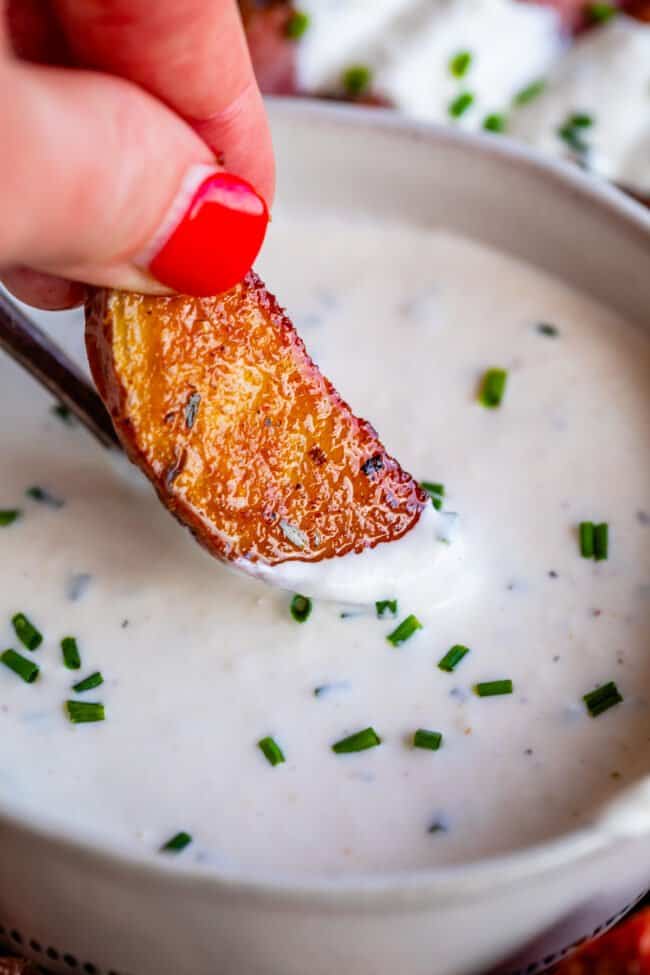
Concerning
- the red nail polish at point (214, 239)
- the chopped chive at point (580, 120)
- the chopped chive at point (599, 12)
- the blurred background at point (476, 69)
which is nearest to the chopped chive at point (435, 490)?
the red nail polish at point (214, 239)

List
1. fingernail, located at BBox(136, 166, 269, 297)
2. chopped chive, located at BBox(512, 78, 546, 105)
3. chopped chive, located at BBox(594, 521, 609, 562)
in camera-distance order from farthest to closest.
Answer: chopped chive, located at BBox(512, 78, 546, 105) → chopped chive, located at BBox(594, 521, 609, 562) → fingernail, located at BBox(136, 166, 269, 297)

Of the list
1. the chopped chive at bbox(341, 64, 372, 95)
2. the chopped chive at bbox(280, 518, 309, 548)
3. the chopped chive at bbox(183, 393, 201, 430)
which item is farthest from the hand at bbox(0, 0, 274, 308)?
the chopped chive at bbox(341, 64, 372, 95)

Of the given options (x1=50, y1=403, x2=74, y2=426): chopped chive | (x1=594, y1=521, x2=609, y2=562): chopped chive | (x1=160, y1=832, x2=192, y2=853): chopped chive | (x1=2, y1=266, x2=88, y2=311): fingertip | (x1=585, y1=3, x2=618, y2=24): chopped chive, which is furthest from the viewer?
(x1=585, y1=3, x2=618, y2=24): chopped chive

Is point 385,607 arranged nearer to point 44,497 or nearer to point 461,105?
point 44,497

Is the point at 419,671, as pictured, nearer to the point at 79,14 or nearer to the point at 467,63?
the point at 79,14

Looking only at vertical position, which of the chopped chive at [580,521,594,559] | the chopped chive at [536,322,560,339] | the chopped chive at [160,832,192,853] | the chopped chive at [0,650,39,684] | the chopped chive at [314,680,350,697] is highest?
the chopped chive at [536,322,560,339]

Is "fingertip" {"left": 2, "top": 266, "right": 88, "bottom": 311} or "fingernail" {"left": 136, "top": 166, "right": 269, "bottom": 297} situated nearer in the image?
"fingernail" {"left": 136, "top": 166, "right": 269, "bottom": 297}

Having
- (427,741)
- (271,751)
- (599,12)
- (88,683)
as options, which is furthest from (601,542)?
(599,12)

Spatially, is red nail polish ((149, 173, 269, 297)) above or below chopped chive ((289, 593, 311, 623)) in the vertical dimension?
above

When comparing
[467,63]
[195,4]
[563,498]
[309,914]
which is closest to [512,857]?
[309,914]

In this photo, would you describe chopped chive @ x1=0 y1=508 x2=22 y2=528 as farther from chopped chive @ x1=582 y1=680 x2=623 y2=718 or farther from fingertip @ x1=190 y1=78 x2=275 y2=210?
chopped chive @ x1=582 y1=680 x2=623 y2=718
